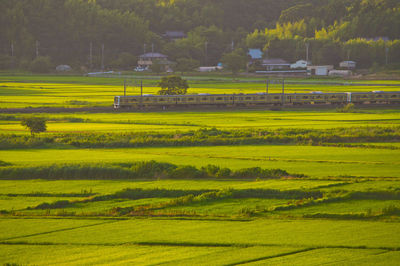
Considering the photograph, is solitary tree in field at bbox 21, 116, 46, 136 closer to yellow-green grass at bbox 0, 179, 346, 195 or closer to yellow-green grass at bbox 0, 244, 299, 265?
yellow-green grass at bbox 0, 179, 346, 195

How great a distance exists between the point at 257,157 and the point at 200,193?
742cm

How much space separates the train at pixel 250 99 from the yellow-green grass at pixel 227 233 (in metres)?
33.7

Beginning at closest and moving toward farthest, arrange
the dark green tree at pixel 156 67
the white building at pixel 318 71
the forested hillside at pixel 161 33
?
the dark green tree at pixel 156 67 → the white building at pixel 318 71 → the forested hillside at pixel 161 33

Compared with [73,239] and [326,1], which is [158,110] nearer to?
[73,239]

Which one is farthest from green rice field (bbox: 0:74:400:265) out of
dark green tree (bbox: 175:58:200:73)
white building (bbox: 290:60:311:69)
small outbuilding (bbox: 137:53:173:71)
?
small outbuilding (bbox: 137:53:173:71)

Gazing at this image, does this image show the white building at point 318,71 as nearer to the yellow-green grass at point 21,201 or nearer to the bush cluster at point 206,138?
the bush cluster at point 206,138

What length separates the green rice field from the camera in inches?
661

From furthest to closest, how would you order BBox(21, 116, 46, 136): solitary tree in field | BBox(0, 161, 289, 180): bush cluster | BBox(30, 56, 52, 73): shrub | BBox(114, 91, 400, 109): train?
BBox(30, 56, 52, 73): shrub
BBox(114, 91, 400, 109): train
BBox(21, 116, 46, 136): solitary tree in field
BBox(0, 161, 289, 180): bush cluster

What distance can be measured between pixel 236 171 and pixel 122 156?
6.41m

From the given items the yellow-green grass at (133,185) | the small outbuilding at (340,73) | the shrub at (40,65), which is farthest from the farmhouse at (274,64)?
the yellow-green grass at (133,185)

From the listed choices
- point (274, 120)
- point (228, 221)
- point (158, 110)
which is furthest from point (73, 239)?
point (158, 110)

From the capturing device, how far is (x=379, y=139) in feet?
116

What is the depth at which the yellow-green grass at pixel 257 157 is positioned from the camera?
27219 millimetres

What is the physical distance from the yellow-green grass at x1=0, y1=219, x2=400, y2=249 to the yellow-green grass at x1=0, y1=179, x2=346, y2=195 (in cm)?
424
